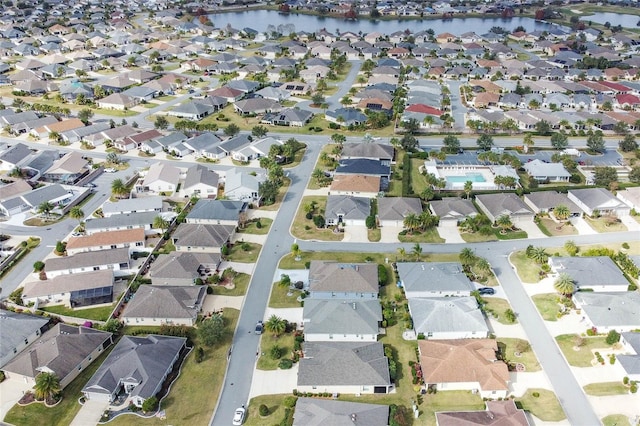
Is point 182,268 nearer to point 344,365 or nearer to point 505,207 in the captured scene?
point 344,365

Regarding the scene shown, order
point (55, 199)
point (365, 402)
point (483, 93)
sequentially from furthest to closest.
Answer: point (483, 93), point (55, 199), point (365, 402)

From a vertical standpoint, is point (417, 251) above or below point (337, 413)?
above

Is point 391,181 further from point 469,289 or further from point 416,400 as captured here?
point 416,400

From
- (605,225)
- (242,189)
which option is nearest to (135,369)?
(242,189)

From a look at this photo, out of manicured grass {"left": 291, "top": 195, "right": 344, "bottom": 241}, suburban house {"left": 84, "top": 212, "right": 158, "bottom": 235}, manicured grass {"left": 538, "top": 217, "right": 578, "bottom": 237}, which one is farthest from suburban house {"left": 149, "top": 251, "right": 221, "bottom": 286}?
manicured grass {"left": 538, "top": 217, "right": 578, "bottom": 237}

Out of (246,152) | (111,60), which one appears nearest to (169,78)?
(111,60)

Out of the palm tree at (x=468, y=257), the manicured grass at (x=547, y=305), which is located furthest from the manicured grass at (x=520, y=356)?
the palm tree at (x=468, y=257)

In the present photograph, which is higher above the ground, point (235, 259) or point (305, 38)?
point (305, 38)
